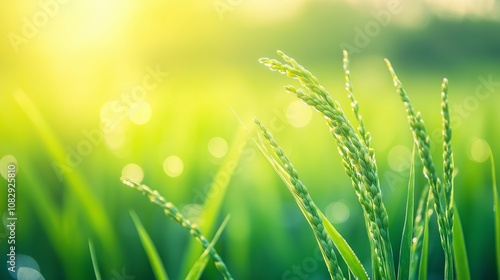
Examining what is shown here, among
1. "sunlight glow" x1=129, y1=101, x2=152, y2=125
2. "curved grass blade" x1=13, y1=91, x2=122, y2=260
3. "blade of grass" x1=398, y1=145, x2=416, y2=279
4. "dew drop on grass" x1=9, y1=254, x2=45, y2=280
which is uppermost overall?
"sunlight glow" x1=129, y1=101, x2=152, y2=125

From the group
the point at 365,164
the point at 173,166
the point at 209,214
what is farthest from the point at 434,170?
the point at 173,166

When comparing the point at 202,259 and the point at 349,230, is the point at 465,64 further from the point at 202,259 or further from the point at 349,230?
the point at 202,259

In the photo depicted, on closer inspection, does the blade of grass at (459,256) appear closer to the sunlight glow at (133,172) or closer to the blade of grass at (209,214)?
the blade of grass at (209,214)

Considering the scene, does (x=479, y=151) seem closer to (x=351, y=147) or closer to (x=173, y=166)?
(x=173, y=166)

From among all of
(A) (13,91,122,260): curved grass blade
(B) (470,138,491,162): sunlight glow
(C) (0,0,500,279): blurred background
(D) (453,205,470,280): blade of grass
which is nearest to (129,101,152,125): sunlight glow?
(C) (0,0,500,279): blurred background

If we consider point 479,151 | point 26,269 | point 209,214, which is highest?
point 479,151

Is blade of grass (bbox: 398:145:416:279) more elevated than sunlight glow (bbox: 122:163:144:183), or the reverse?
blade of grass (bbox: 398:145:416:279)

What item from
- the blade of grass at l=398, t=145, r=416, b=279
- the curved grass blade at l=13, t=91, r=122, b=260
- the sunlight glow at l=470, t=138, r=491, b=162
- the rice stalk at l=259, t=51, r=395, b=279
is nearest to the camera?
the rice stalk at l=259, t=51, r=395, b=279

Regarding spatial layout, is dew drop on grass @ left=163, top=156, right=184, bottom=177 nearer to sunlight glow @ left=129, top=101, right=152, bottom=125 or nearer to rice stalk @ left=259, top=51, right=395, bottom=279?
sunlight glow @ left=129, top=101, right=152, bottom=125

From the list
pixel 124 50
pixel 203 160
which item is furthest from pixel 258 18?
pixel 203 160
